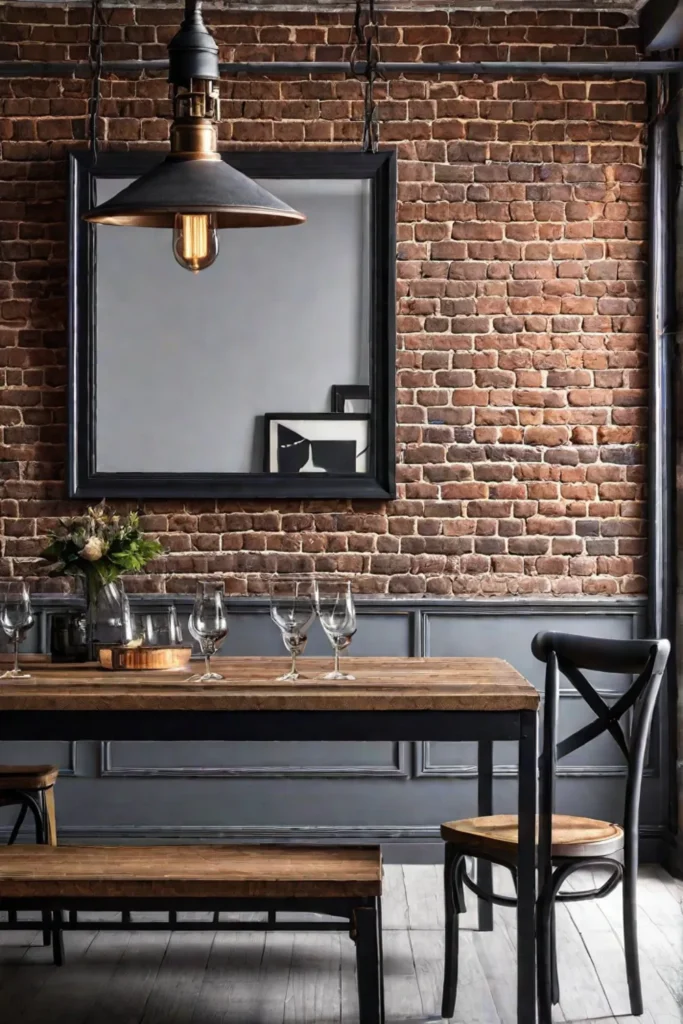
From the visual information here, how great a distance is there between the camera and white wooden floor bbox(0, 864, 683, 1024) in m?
3.24

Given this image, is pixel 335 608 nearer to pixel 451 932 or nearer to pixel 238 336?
pixel 451 932

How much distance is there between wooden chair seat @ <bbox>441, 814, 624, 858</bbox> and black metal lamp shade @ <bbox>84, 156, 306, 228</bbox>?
1575 mm

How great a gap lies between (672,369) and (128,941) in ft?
8.99

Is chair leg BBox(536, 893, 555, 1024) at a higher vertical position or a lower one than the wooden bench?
lower

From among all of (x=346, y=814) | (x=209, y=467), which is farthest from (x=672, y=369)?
(x=346, y=814)

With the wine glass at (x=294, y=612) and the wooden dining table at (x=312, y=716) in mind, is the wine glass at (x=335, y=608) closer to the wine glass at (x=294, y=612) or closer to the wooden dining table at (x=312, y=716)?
the wine glass at (x=294, y=612)

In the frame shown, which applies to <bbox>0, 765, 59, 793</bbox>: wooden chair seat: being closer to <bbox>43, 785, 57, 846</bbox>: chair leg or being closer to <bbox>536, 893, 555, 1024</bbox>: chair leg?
<bbox>43, 785, 57, 846</bbox>: chair leg

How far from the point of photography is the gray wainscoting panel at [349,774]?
4609 millimetres

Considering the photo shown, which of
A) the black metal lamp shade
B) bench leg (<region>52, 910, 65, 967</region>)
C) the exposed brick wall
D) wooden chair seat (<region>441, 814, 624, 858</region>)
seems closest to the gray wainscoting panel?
the exposed brick wall

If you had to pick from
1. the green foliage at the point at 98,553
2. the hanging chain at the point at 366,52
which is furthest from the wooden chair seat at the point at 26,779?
the hanging chain at the point at 366,52

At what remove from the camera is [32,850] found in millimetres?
3164

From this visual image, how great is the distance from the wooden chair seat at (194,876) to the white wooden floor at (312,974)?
476 millimetres

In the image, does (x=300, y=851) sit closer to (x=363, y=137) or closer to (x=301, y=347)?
(x=301, y=347)

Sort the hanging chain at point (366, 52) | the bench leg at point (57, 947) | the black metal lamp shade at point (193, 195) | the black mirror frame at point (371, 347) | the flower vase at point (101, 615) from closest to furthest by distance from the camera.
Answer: the black metal lamp shade at point (193, 195), the flower vase at point (101, 615), the bench leg at point (57, 947), the hanging chain at point (366, 52), the black mirror frame at point (371, 347)
